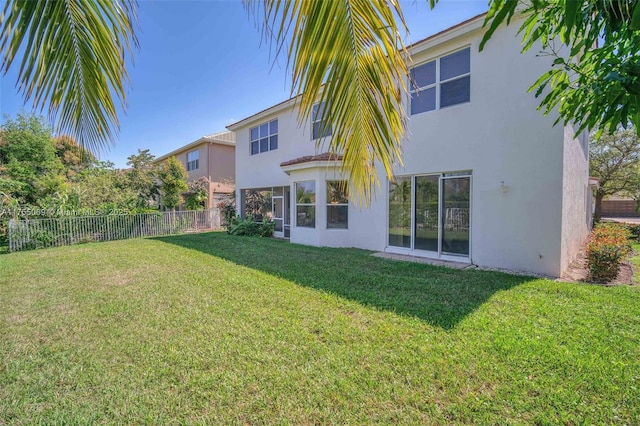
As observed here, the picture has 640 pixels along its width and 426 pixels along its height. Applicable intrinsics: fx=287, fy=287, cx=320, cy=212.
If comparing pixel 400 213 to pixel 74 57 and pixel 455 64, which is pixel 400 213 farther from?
pixel 74 57

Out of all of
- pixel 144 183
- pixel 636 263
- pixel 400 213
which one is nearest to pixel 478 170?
pixel 400 213

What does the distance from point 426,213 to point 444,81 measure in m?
4.28

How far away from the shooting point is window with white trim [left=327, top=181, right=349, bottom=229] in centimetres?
1224

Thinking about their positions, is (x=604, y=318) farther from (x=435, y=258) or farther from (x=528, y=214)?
(x=435, y=258)

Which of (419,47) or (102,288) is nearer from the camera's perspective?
(102,288)

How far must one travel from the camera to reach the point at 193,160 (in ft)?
88.5

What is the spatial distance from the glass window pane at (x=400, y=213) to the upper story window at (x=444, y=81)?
2643mm

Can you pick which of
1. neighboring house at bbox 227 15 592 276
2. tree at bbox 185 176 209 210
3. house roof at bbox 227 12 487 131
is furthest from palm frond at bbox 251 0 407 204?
tree at bbox 185 176 209 210

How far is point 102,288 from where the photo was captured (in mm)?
7090

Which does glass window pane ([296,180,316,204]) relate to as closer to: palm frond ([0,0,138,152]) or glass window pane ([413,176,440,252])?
glass window pane ([413,176,440,252])

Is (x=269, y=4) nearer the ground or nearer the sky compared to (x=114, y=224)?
nearer the sky

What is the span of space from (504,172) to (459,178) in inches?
49.0

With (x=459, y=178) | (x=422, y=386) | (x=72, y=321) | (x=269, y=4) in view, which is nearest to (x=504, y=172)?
(x=459, y=178)

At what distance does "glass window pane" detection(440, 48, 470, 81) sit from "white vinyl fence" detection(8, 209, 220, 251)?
55.2 ft
